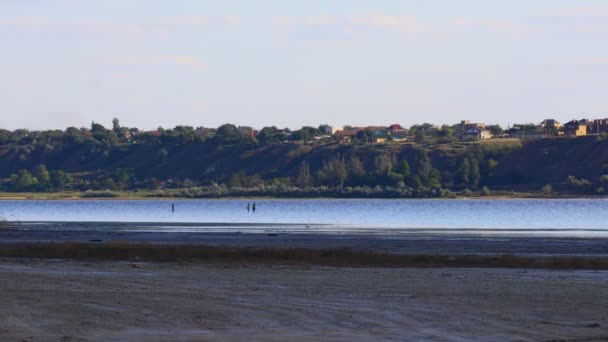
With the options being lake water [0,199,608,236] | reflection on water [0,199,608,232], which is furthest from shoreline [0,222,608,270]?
reflection on water [0,199,608,232]

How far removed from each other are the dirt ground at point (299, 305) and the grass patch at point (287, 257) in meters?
3.67

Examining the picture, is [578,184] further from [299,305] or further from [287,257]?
[299,305]

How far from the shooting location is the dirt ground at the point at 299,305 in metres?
19.0

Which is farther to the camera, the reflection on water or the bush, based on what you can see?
the bush

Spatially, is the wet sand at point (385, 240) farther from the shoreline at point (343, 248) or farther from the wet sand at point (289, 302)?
the wet sand at point (289, 302)

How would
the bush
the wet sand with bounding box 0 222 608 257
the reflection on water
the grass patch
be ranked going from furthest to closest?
the bush → the reflection on water → the wet sand with bounding box 0 222 608 257 → the grass patch

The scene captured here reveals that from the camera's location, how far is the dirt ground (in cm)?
1903

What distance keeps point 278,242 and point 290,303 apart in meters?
30.1

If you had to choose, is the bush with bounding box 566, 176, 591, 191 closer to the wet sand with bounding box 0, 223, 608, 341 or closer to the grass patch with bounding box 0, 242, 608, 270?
the grass patch with bounding box 0, 242, 608, 270

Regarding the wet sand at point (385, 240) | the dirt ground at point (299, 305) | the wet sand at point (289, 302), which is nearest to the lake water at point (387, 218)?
the wet sand at point (385, 240)

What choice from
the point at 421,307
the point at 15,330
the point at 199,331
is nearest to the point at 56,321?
the point at 15,330

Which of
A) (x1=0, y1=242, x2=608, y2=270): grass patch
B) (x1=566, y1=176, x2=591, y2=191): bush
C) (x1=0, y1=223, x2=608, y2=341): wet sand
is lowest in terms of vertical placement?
(x1=566, y1=176, x2=591, y2=191): bush

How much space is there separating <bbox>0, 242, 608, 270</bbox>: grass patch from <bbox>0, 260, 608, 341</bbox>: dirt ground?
367 cm

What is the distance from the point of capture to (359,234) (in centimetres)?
6359
